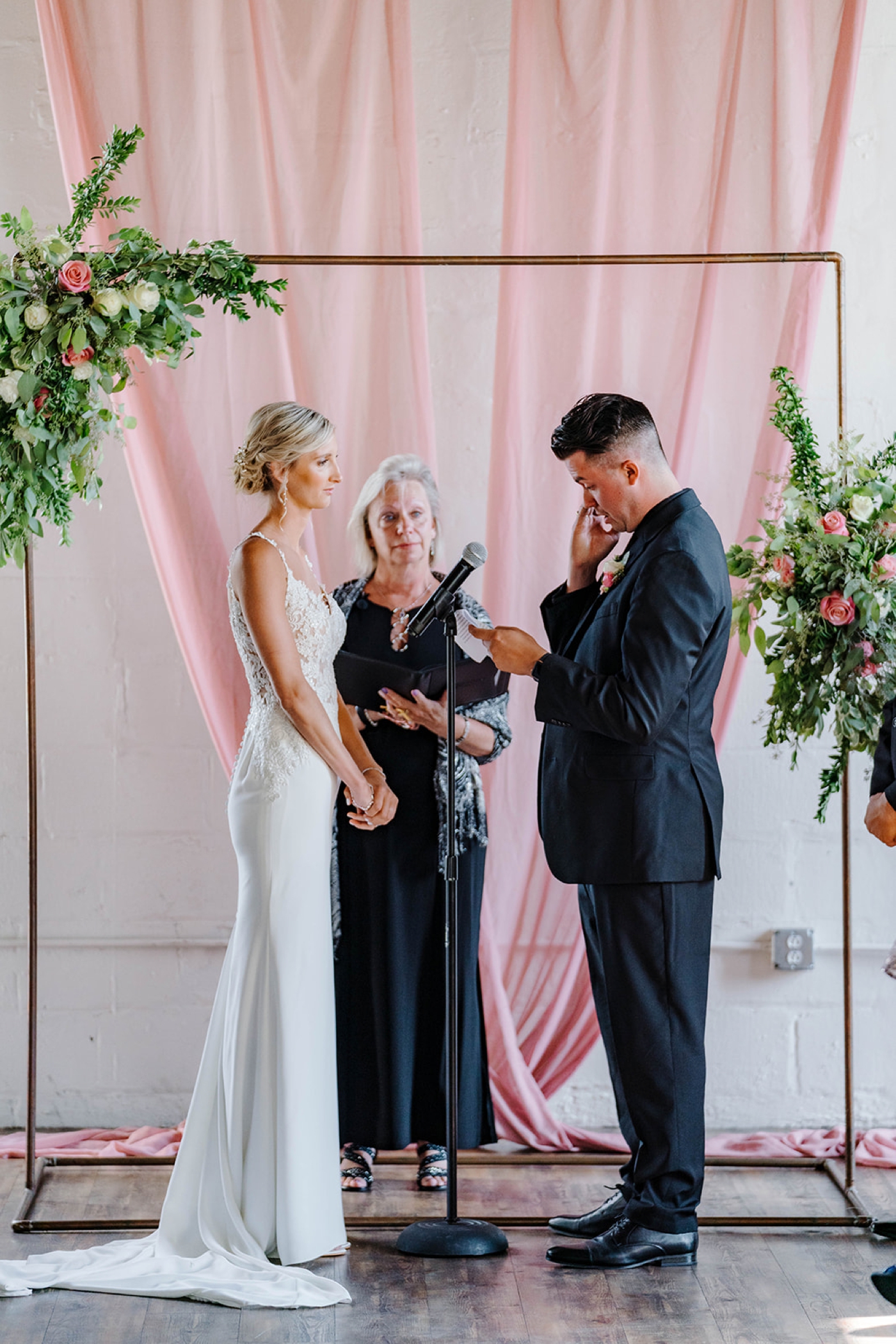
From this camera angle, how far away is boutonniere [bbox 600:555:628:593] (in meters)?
3.29

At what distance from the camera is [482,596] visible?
4.06 m

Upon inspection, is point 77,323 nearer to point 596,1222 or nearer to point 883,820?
point 883,820

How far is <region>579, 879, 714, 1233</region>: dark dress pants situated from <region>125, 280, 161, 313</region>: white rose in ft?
5.57

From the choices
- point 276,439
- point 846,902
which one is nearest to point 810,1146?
point 846,902

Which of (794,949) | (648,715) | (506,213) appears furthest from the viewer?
(794,949)

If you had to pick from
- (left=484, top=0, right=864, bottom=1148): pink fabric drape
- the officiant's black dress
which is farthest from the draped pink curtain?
the officiant's black dress

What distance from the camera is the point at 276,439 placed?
3.36m

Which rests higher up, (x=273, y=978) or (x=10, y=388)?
(x=10, y=388)

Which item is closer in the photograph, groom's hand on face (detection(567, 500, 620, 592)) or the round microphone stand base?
the round microphone stand base

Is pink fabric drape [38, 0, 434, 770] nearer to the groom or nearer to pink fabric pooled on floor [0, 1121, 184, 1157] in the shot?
the groom

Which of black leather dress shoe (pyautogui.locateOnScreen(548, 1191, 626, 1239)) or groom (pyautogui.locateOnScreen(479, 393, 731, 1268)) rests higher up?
groom (pyautogui.locateOnScreen(479, 393, 731, 1268))

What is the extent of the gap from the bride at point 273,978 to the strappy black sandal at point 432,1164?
1.73ft

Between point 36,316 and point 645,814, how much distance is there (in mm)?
1778

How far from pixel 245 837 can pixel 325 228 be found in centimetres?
174
